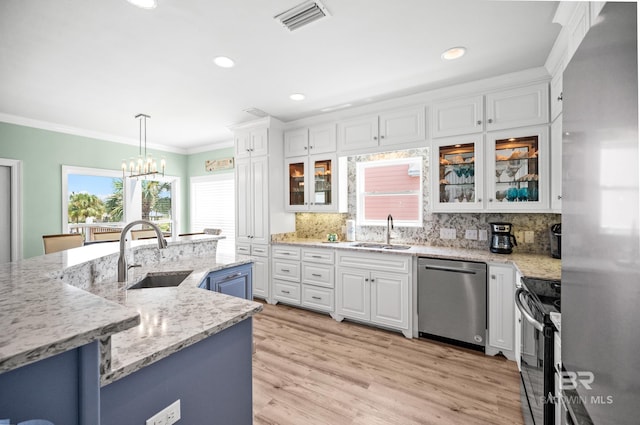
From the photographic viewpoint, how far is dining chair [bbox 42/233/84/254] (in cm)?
349

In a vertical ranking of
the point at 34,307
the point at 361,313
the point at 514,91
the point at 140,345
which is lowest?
the point at 361,313

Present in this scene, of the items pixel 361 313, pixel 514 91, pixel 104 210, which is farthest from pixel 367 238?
pixel 104 210

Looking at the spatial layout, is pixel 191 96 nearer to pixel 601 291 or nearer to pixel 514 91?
pixel 514 91

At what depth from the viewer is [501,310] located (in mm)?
2572

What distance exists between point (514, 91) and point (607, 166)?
2.59m

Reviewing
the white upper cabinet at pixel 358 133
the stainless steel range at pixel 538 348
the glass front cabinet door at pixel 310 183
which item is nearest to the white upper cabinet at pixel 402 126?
the white upper cabinet at pixel 358 133

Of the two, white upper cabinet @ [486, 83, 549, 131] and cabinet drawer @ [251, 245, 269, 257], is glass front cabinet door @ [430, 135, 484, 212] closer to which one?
white upper cabinet @ [486, 83, 549, 131]

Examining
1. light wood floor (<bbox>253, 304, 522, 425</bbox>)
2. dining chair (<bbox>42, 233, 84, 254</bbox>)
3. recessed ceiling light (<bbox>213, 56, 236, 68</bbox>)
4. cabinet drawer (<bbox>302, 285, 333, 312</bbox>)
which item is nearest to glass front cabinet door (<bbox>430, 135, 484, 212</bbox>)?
light wood floor (<bbox>253, 304, 522, 425</bbox>)

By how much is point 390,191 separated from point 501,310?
1.85m

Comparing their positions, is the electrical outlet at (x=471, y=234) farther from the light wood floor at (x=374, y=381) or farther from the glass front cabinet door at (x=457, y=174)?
the light wood floor at (x=374, y=381)

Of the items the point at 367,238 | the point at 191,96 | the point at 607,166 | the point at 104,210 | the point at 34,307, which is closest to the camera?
the point at 607,166

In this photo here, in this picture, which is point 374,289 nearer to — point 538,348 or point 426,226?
point 426,226

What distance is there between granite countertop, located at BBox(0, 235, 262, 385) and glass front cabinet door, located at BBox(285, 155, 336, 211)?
238cm

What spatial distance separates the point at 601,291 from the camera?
2.27 feet
